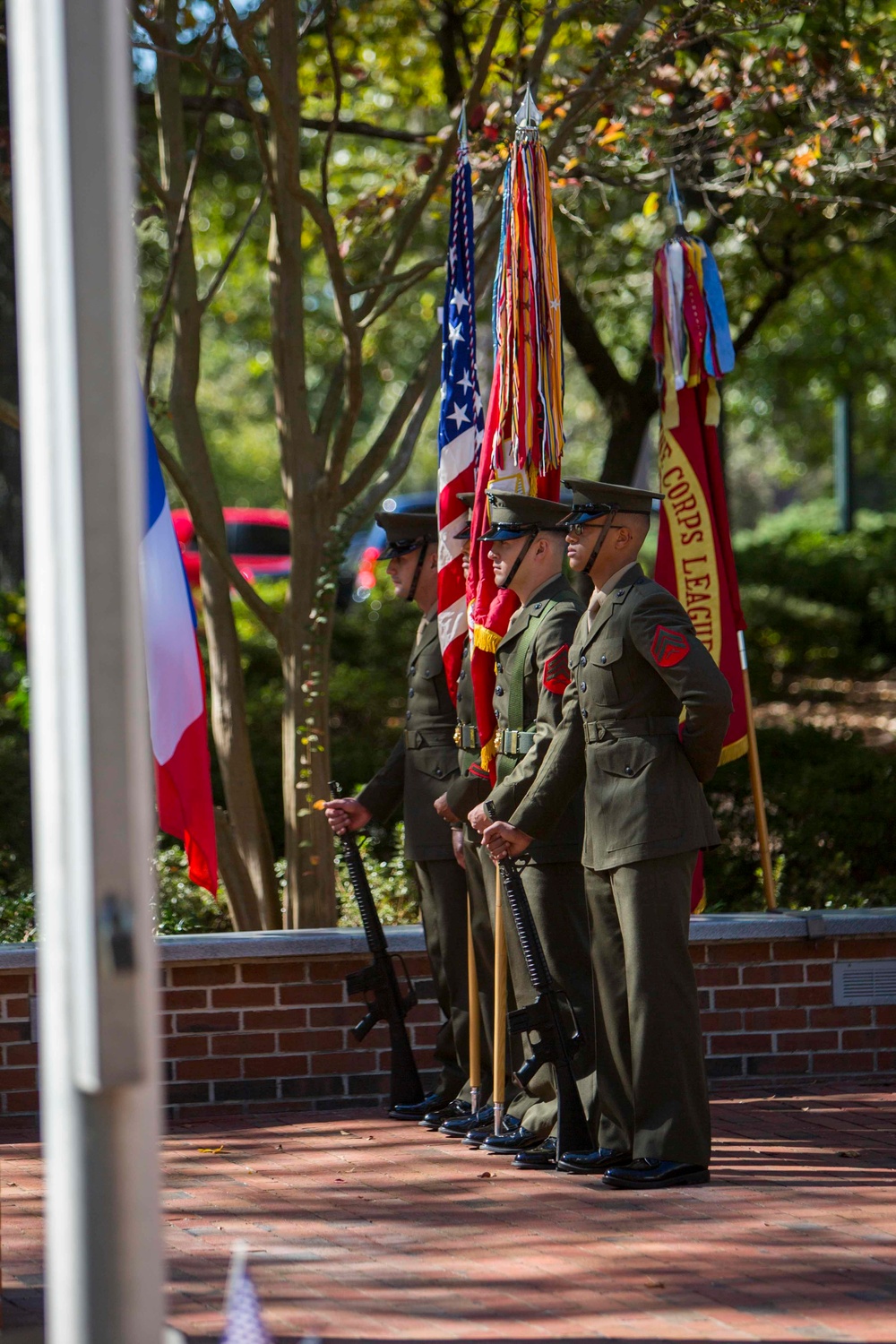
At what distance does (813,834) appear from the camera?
8953 mm

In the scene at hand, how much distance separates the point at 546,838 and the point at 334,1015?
140 cm

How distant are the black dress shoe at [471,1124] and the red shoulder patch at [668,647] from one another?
189cm

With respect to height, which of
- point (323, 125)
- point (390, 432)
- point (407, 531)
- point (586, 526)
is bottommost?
point (586, 526)

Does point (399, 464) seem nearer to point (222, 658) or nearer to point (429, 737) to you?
point (222, 658)

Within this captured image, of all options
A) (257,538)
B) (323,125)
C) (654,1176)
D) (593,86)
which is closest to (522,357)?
(593,86)

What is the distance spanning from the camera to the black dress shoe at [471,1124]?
596 cm

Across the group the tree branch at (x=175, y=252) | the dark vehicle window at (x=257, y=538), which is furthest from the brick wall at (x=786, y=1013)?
the dark vehicle window at (x=257, y=538)

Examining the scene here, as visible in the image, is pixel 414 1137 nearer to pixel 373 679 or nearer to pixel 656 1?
pixel 656 1

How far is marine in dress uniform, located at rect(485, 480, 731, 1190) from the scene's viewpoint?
5.20 metres

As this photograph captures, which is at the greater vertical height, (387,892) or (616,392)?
(616,392)

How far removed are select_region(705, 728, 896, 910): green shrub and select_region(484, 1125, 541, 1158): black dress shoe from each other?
2305mm

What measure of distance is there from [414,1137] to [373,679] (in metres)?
7.24

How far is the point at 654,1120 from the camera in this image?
5.22 m

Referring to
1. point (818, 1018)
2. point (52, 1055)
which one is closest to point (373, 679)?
point (818, 1018)
